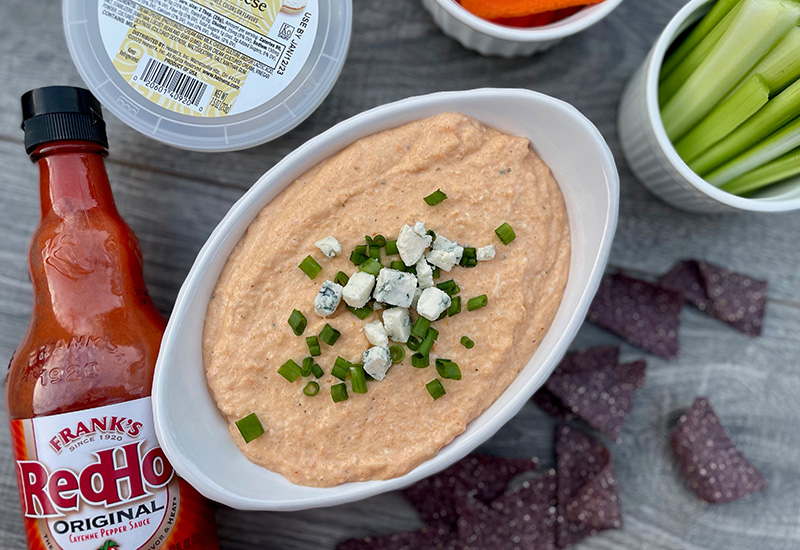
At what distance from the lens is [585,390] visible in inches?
62.9

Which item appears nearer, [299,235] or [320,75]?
[299,235]

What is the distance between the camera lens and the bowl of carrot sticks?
1.32 m

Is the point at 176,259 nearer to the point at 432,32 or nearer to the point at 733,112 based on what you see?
the point at 432,32

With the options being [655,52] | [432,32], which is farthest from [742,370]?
[432,32]

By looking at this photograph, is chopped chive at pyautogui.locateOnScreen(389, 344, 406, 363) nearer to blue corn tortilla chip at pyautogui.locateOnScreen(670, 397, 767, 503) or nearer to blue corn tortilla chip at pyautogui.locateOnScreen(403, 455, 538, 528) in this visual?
blue corn tortilla chip at pyautogui.locateOnScreen(403, 455, 538, 528)

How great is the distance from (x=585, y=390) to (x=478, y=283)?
53 cm

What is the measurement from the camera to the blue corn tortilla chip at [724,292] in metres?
1.61

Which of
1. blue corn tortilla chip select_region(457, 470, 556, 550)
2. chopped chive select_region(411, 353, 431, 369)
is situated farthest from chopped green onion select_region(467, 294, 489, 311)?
blue corn tortilla chip select_region(457, 470, 556, 550)

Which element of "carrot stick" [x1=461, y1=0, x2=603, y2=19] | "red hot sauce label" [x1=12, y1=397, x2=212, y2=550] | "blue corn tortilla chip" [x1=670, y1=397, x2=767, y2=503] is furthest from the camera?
"blue corn tortilla chip" [x1=670, y1=397, x2=767, y2=503]

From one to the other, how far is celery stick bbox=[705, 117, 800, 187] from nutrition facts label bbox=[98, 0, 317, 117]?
3.33ft

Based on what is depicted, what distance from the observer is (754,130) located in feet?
4.37

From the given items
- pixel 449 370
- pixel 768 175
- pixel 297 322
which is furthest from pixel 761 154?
pixel 297 322

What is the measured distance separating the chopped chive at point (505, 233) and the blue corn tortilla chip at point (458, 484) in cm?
65

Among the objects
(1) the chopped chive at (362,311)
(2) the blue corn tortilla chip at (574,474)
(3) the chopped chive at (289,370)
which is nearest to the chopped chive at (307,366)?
(3) the chopped chive at (289,370)
